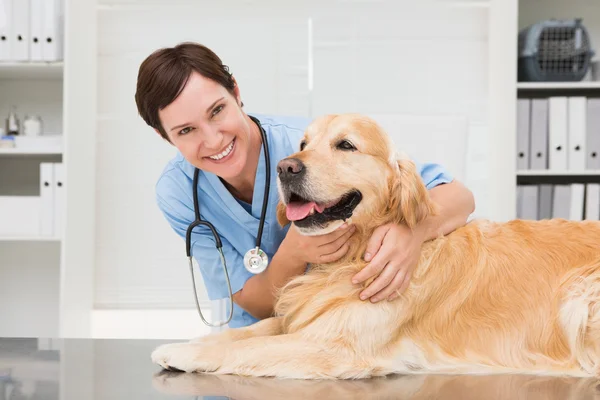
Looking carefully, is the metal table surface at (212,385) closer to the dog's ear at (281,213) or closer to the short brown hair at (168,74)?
the dog's ear at (281,213)

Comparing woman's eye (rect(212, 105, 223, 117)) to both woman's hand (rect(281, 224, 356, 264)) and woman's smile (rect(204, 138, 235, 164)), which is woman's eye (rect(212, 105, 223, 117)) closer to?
woman's smile (rect(204, 138, 235, 164))

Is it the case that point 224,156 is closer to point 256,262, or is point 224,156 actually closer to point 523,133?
point 256,262

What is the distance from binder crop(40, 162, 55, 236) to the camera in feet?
10.6

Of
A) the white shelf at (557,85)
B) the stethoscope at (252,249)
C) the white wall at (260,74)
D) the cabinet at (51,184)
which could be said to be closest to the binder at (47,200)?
the cabinet at (51,184)

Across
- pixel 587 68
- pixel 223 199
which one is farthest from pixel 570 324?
pixel 587 68

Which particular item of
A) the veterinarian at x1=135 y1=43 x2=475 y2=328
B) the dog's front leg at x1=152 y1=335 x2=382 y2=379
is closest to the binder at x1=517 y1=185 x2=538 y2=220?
the veterinarian at x1=135 y1=43 x2=475 y2=328

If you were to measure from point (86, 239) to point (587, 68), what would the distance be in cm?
287

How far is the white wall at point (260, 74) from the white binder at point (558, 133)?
486 millimetres

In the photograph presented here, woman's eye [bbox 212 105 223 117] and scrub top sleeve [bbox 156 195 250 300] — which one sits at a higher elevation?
woman's eye [bbox 212 105 223 117]

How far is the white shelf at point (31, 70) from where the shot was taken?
327 centimetres

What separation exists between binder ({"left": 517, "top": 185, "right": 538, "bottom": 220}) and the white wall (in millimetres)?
519

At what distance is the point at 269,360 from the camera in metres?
1.07

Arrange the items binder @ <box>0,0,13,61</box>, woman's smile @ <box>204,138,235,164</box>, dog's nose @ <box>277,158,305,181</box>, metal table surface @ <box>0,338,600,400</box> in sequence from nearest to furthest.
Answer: metal table surface @ <box>0,338,600,400</box>
dog's nose @ <box>277,158,305,181</box>
woman's smile @ <box>204,138,235,164</box>
binder @ <box>0,0,13,61</box>

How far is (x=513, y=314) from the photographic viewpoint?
1188 millimetres
